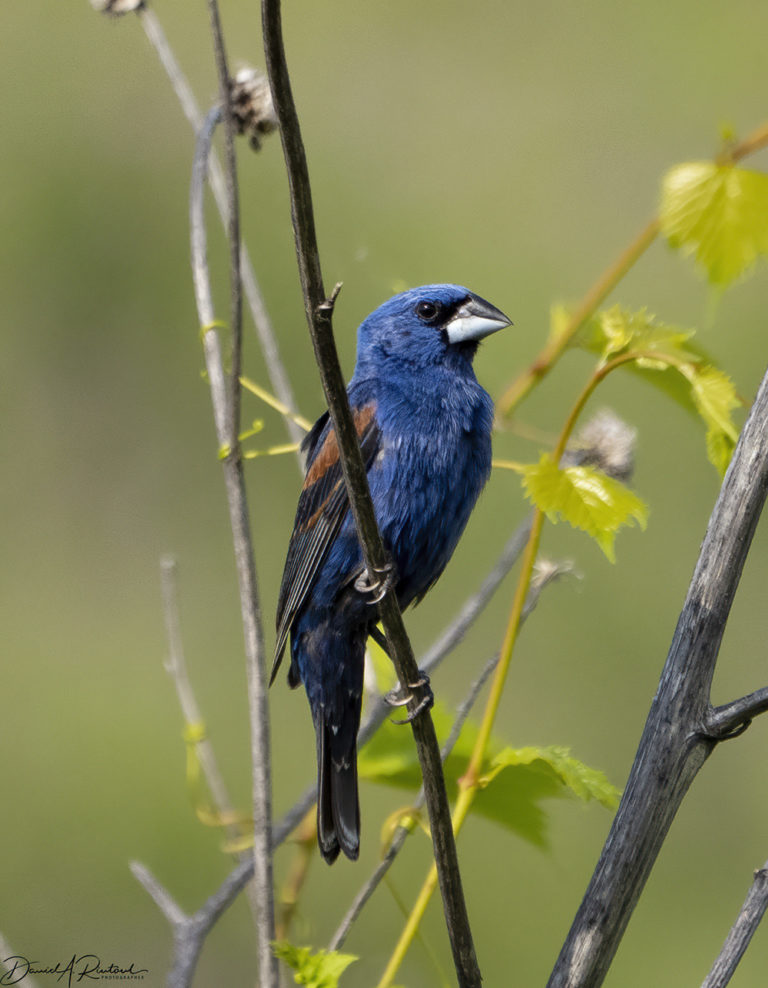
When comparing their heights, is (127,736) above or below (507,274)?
below

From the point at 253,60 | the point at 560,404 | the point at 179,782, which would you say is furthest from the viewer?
the point at 253,60

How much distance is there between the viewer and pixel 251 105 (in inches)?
84.1

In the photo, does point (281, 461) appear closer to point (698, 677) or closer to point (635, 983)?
point (635, 983)

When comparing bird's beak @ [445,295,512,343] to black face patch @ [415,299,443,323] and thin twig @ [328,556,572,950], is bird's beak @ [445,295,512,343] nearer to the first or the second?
black face patch @ [415,299,443,323]

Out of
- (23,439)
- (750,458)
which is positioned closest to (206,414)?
(23,439)

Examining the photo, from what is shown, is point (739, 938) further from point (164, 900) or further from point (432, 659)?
point (164, 900)

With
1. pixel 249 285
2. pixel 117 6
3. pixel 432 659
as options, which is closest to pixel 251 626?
pixel 432 659

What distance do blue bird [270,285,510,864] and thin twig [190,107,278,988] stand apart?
51cm

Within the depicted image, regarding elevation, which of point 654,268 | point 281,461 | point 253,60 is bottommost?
point 281,461

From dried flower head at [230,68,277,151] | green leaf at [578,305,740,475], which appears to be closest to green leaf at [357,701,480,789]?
→ green leaf at [578,305,740,475]

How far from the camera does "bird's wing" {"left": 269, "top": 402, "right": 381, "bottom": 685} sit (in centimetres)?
230

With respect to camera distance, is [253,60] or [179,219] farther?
[253,60]

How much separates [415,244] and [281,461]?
4.98 feet

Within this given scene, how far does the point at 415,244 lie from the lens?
611 cm
